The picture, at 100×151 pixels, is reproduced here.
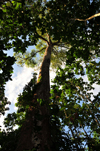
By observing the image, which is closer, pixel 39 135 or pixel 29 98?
pixel 39 135

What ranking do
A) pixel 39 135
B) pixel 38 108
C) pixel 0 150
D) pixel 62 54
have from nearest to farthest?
pixel 0 150
pixel 39 135
pixel 38 108
pixel 62 54

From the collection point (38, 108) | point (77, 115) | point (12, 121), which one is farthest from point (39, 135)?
point (12, 121)

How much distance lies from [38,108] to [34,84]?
156 centimetres

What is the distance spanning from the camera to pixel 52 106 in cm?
378

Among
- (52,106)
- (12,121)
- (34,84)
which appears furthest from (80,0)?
(12,121)

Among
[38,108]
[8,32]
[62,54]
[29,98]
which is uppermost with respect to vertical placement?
[62,54]

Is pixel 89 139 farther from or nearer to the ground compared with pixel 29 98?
nearer to the ground

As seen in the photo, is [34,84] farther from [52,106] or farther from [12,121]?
[12,121]

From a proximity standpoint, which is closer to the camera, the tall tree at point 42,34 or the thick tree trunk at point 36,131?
the thick tree trunk at point 36,131

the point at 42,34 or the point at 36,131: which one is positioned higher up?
the point at 42,34

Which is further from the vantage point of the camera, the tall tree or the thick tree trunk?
the tall tree

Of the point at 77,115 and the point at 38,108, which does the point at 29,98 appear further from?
the point at 77,115

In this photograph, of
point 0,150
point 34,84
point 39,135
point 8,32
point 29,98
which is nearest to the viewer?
point 0,150

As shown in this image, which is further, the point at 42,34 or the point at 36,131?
the point at 42,34
